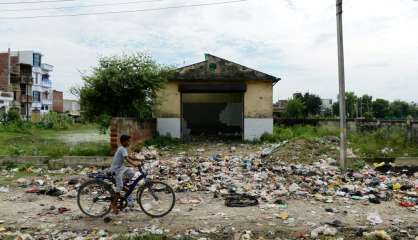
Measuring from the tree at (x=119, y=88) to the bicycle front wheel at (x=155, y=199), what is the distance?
323 inches

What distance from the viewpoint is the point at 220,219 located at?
21.5ft

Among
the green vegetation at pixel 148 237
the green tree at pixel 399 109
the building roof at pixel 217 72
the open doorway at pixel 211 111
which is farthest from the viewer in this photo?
the green tree at pixel 399 109

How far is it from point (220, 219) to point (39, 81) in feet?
210

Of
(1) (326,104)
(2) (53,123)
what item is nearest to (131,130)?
(2) (53,123)

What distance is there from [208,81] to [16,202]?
1167 centimetres

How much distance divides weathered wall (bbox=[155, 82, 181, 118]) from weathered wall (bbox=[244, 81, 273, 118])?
10.2 ft

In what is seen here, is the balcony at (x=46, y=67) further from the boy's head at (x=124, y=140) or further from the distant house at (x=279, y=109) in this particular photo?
the boy's head at (x=124, y=140)

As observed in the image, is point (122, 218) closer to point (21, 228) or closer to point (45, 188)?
point (21, 228)

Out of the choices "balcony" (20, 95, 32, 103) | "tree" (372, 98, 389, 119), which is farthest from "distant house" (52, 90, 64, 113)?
"tree" (372, 98, 389, 119)

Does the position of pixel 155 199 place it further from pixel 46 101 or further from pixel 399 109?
pixel 399 109

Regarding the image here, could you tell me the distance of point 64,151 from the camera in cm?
1297

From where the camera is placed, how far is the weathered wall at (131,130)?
485 inches

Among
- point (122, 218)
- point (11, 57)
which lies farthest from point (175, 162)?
point (11, 57)

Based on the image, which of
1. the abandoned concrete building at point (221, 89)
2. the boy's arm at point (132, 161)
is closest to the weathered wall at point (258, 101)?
the abandoned concrete building at point (221, 89)
